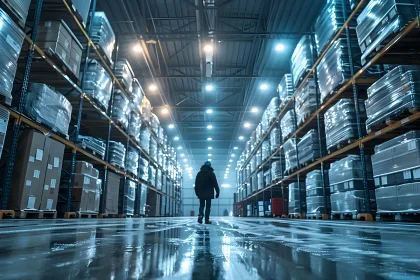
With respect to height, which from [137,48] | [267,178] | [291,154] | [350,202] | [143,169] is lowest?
[350,202]

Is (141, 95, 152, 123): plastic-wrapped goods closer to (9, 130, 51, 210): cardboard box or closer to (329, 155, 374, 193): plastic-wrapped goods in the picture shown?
(9, 130, 51, 210): cardboard box

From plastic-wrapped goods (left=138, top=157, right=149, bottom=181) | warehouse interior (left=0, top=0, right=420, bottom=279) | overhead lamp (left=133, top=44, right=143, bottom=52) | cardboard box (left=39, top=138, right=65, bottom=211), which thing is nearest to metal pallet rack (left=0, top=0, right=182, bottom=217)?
warehouse interior (left=0, top=0, right=420, bottom=279)

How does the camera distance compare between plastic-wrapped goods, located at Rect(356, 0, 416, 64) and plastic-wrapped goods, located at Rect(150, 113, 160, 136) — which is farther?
plastic-wrapped goods, located at Rect(150, 113, 160, 136)

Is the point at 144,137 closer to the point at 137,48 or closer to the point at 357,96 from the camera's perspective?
the point at 137,48

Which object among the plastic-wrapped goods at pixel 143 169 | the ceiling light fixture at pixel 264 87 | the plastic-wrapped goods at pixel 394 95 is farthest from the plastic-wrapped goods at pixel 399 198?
the ceiling light fixture at pixel 264 87

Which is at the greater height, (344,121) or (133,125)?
(133,125)

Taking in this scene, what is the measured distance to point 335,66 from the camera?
19.7 ft

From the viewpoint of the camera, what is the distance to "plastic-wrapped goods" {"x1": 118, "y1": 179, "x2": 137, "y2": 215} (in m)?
8.80

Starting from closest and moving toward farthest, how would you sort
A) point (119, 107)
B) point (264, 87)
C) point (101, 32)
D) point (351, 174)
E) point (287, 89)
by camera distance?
1. point (351, 174)
2. point (101, 32)
3. point (119, 107)
4. point (287, 89)
5. point (264, 87)

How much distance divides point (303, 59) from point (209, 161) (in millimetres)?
4211

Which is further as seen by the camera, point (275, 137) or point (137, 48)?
point (275, 137)

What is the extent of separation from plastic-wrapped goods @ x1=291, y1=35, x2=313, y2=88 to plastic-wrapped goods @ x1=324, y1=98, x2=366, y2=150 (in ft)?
6.18

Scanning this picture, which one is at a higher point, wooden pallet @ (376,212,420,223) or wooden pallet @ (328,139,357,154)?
wooden pallet @ (328,139,357,154)

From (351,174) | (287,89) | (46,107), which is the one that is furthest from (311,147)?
(46,107)
